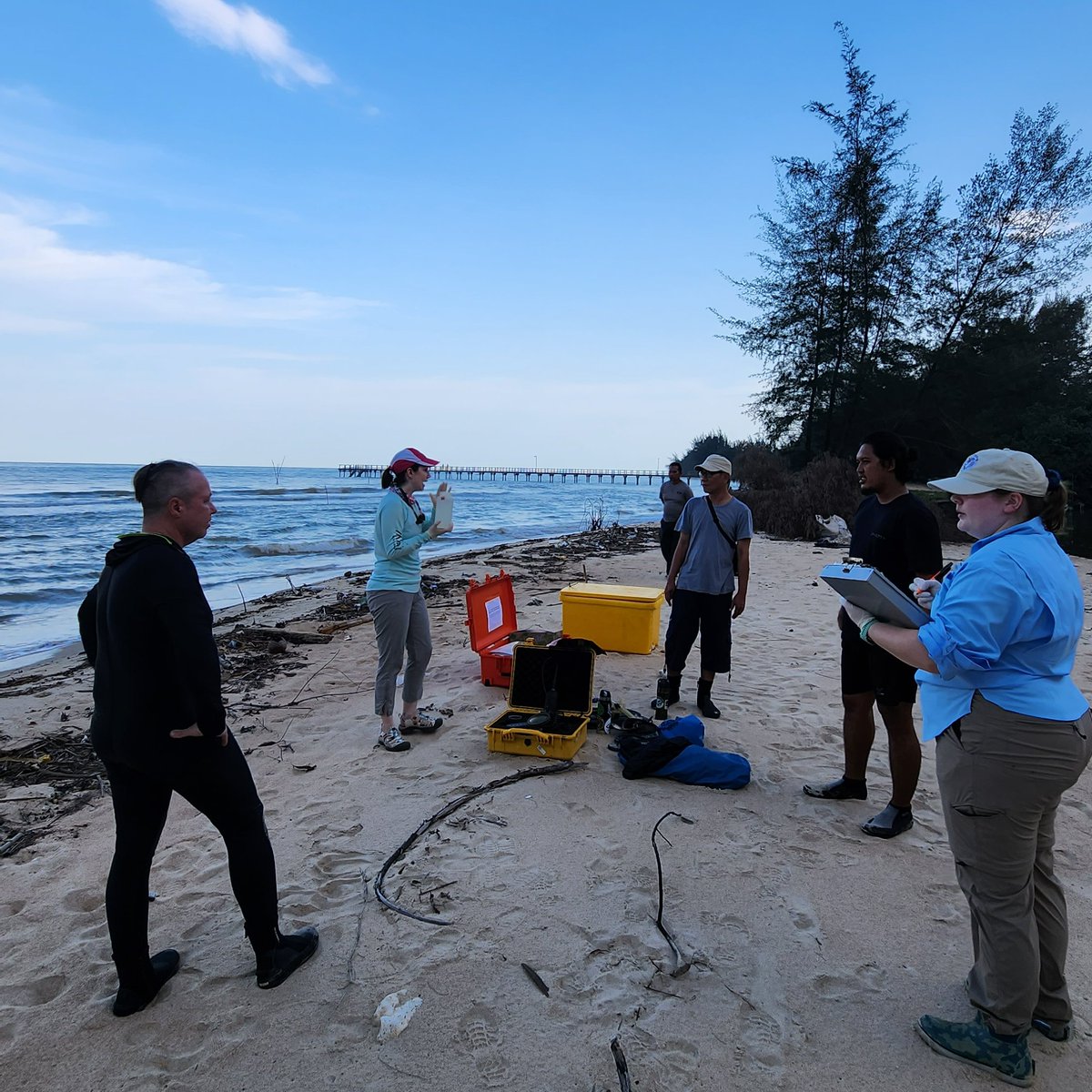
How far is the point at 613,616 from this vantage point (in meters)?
6.96

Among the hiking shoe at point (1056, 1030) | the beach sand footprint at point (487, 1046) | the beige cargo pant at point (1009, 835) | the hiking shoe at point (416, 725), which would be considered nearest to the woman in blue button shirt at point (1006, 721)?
the beige cargo pant at point (1009, 835)

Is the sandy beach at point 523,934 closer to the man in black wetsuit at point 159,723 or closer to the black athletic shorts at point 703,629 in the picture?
the man in black wetsuit at point 159,723

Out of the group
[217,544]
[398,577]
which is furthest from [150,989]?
[217,544]

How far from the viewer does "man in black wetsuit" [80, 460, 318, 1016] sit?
2178 mm

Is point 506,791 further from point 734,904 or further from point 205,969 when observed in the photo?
point 205,969

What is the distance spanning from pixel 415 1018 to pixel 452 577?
34.5 ft

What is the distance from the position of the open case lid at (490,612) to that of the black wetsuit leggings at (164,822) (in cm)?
357

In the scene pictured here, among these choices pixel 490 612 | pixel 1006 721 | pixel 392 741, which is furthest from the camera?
pixel 490 612

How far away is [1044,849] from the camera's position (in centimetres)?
212

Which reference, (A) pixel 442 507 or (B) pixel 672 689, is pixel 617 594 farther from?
(A) pixel 442 507

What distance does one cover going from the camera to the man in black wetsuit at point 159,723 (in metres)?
2.18

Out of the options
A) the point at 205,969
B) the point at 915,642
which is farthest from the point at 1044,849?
the point at 205,969

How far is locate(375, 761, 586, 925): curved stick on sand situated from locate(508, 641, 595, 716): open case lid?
0.66m

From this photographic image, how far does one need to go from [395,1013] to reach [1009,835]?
6.63ft
